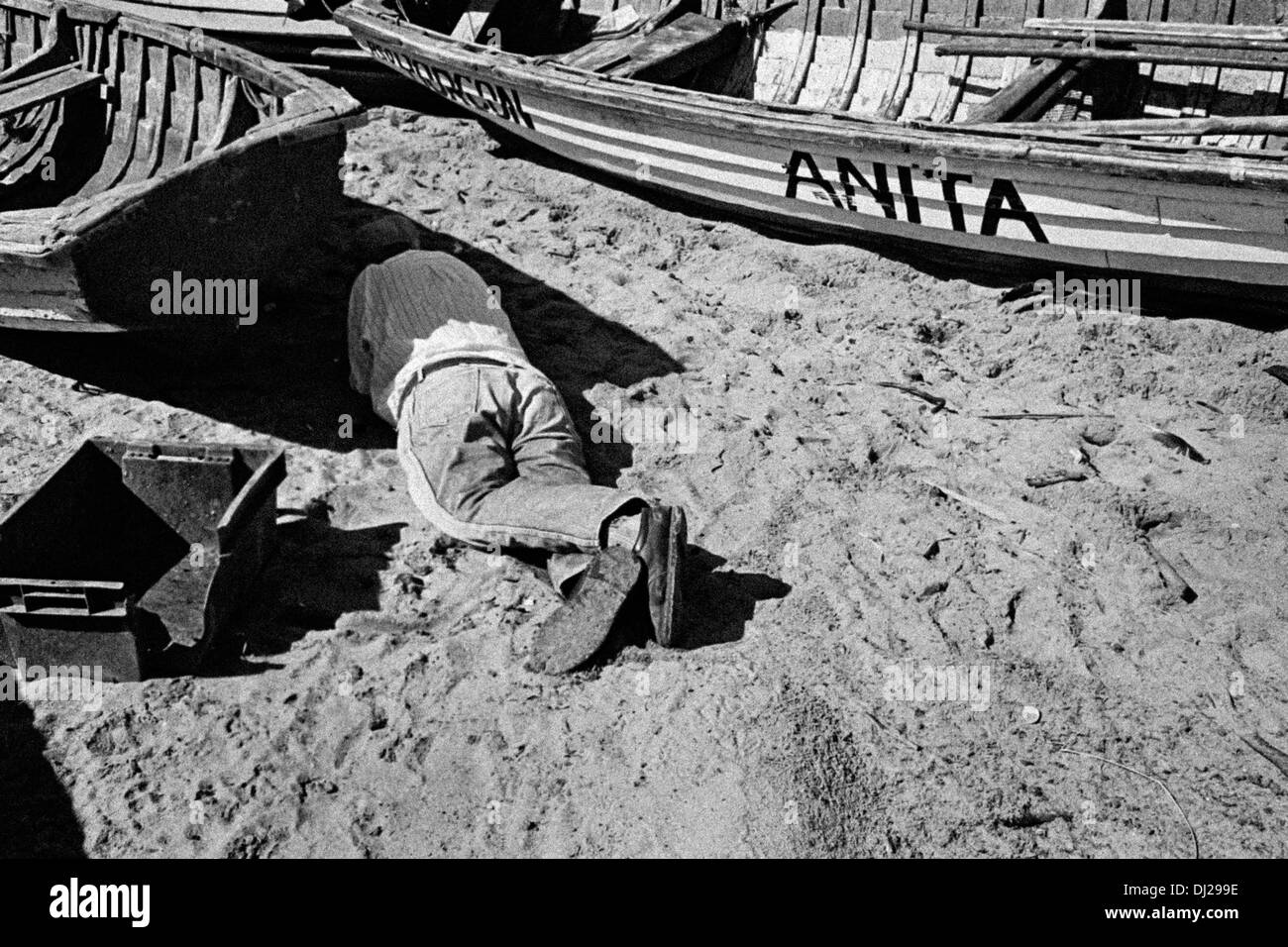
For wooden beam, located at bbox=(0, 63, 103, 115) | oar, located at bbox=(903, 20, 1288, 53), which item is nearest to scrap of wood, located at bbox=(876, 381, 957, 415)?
oar, located at bbox=(903, 20, 1288, 53)

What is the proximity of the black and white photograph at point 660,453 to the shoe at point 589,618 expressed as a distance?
1 cm

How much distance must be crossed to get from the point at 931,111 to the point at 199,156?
431cm

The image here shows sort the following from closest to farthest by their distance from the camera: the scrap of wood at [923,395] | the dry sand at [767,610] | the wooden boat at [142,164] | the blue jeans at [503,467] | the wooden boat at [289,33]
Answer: the dry sand at [767,610], the blue jeans at [503,467], the wooden boat at [142,164], the scrap of wood at [923,395], the wooden boat at [289,33]

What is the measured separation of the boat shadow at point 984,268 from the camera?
5.77 meters

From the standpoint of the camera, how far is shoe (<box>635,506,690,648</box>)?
13.3 ft

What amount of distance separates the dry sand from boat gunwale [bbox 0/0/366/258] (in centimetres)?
93

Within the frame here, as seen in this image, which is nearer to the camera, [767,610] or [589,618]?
[589,618]

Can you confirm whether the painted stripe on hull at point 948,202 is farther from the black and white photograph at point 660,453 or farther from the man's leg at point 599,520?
the man's leg at point 599,520

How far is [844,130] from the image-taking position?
6.14 metres

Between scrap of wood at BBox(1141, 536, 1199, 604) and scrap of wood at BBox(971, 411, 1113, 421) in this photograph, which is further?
scrap of wood at BBox(971, 411, 1113, 421)

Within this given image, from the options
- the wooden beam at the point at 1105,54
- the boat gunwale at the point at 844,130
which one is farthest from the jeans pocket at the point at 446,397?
the wooden beam at the point at 1105,54

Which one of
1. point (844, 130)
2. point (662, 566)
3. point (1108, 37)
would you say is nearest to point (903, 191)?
point (844, 130)

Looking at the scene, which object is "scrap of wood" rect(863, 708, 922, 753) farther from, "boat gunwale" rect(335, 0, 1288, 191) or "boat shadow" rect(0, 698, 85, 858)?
"boat gunwale" rect(335, 0, 1288, 191)

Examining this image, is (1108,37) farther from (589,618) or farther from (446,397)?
(589,618)
